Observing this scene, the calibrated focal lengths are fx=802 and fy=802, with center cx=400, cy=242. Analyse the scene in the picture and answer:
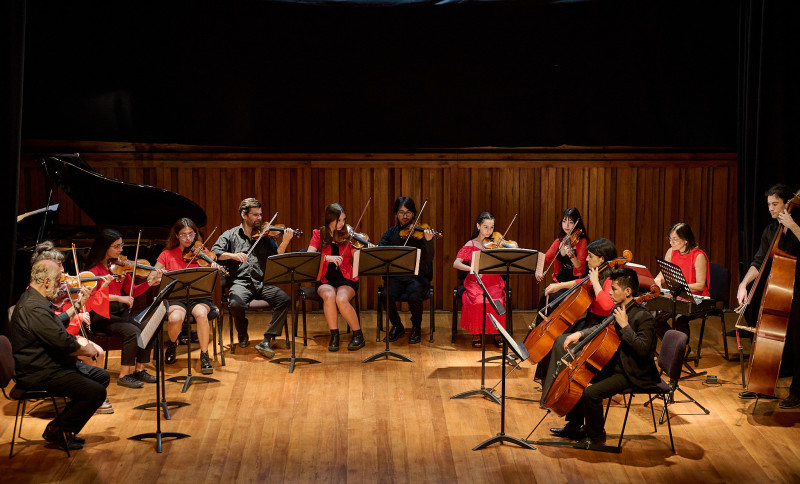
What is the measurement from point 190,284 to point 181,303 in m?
0.84

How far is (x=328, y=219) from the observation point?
6.74 meters

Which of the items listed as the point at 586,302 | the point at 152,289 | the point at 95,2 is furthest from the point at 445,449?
the point at 95,2

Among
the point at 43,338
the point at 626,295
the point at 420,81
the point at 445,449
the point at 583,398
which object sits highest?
the point at 420,81

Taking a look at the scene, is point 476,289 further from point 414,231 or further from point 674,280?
point 674,280

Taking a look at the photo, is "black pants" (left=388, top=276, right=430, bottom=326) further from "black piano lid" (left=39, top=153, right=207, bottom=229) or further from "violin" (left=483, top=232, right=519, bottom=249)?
"black piano lid" (left=39, top=153, right=207, bottom=229)

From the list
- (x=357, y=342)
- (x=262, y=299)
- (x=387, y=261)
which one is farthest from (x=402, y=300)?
(x=262, y=299)

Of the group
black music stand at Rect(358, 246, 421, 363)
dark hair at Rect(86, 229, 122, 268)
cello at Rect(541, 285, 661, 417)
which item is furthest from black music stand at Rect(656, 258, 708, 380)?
dark hair at Rect(86, 229, 122, 268)

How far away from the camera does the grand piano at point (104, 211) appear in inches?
254

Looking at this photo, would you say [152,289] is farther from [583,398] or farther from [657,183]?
[657,183]

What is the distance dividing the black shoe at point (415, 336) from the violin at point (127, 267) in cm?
220

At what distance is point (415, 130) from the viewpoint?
760 centimetres

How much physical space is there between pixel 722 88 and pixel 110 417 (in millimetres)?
5861

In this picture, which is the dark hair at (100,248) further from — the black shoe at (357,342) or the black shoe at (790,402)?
the black shoe at (790,402)

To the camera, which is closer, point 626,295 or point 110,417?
point 626,295
